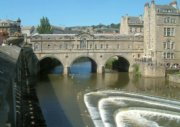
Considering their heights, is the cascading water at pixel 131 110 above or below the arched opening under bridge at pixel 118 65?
below

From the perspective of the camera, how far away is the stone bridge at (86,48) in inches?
3091

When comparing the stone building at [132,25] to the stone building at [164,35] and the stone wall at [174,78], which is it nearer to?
the stone building at [164,35]

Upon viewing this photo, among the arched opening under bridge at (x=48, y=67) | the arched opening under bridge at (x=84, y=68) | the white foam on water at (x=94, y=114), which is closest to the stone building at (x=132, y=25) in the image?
the arched opening under bridge at (x=84, y=68)

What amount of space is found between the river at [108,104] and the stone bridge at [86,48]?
1455 centimetres

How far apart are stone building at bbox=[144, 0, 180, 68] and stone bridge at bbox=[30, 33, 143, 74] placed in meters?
4.75

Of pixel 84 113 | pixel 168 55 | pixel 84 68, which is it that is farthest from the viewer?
pixel 84 68

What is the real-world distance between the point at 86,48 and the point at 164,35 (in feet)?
57.8

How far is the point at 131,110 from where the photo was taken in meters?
36.8

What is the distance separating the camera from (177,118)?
3397 centimetres

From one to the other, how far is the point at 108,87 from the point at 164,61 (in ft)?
82.6

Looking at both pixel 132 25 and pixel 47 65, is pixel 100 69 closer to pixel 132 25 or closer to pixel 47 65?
pixel 47 65

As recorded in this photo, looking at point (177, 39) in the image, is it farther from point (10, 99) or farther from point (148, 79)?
point (10, 99)

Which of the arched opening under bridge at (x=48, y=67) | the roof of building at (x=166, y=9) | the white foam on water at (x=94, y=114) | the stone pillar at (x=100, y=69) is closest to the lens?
the white foam on water at (x=94, y=114)

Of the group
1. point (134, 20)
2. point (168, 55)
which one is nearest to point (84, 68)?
point (134, 20)
